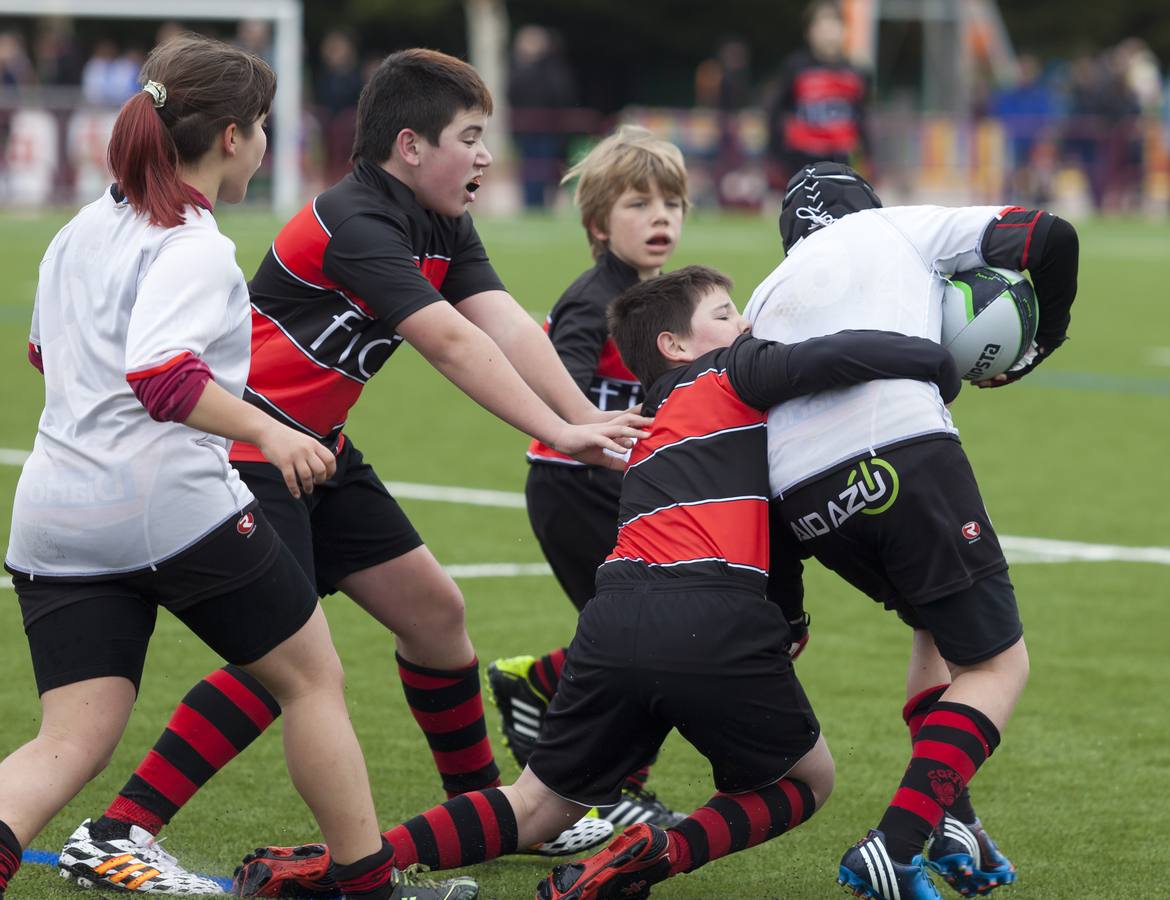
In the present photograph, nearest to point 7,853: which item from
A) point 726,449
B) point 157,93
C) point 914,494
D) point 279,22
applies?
point 157,93

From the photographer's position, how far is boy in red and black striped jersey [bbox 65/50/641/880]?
3928 millimetres

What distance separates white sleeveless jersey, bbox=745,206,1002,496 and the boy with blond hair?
983 millimetres

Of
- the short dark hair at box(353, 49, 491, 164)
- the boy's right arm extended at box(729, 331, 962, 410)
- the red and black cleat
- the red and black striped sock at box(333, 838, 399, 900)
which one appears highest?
the short dark hair at box(353, 49, 491, 164)

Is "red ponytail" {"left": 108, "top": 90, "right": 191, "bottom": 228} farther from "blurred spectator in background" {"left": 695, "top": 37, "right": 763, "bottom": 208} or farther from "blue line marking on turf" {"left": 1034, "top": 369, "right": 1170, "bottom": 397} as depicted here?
"blurred spectator in background" {"left": 695, "top": 37, "right": 763, "bottom": 208}

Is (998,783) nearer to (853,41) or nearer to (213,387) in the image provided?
(213,387)

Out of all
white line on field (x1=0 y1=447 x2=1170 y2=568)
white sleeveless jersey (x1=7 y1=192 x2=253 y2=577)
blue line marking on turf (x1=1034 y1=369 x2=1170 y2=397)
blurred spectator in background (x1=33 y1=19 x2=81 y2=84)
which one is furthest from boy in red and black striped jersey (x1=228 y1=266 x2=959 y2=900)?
blurred spectator in background (x1=33 y1=19 x2=81 y2=84)

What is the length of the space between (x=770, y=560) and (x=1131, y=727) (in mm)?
1744

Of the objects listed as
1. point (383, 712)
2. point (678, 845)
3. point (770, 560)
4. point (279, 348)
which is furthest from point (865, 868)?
point (383, 712)

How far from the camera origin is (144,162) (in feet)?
11.3

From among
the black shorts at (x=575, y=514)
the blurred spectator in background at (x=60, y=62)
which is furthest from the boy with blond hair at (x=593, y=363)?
the blurred spectator in background at (x=60, y=62)

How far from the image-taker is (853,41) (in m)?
32.3

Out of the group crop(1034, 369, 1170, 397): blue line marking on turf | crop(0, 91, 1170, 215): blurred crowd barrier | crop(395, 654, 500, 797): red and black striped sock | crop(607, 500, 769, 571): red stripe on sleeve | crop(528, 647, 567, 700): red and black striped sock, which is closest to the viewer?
crop(607, 500, 769, 571): red stripe on sleeve

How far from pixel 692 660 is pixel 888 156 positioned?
28784 millimetres

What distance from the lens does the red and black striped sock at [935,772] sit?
141 inches
